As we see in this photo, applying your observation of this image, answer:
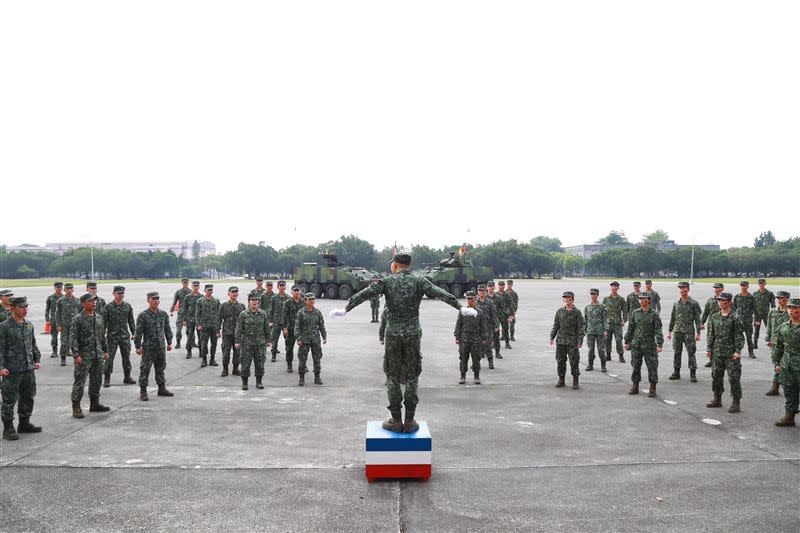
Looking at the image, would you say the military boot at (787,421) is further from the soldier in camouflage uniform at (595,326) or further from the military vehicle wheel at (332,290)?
the military vehicle wheel at (332,290)

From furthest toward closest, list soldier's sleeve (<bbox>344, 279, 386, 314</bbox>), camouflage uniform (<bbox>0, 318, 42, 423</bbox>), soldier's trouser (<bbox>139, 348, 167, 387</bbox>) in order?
soldier's trouser (<bbox>139, 348, 167, 387</bbox>) < camouflage uniform (<bbox>0, 318, 42, 423</bbox>) < soldier's sleeve (<bbox>344, 279, 386, 314</bbox>)

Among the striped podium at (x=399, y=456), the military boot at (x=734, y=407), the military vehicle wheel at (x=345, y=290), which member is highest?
the military vehicle wheel at (x=345, y=290)

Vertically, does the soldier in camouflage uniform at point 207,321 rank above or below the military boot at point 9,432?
above

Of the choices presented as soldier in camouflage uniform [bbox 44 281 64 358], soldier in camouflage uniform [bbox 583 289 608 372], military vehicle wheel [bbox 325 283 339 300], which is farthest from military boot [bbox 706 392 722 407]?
military vehicle wheel [bbox 325 283 339 300]

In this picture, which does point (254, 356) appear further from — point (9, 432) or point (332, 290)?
point (332, 290)

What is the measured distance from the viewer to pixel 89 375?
309 inches

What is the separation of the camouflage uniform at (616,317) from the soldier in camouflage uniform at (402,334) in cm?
826

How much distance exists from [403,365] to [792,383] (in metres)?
5.51

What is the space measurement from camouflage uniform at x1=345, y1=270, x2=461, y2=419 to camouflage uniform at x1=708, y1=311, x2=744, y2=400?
5012mm

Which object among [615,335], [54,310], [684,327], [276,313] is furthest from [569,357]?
[54,310]

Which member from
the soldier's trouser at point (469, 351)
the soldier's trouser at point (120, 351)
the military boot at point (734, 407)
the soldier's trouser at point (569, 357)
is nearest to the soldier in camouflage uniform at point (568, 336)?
the soldier's trouser at point (569, 357)

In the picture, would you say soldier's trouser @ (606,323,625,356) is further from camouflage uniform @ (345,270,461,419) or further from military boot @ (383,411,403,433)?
military boot @ (383,411,403,433)

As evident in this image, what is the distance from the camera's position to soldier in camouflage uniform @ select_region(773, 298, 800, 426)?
6.97 meters

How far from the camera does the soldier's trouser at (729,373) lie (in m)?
7.76
